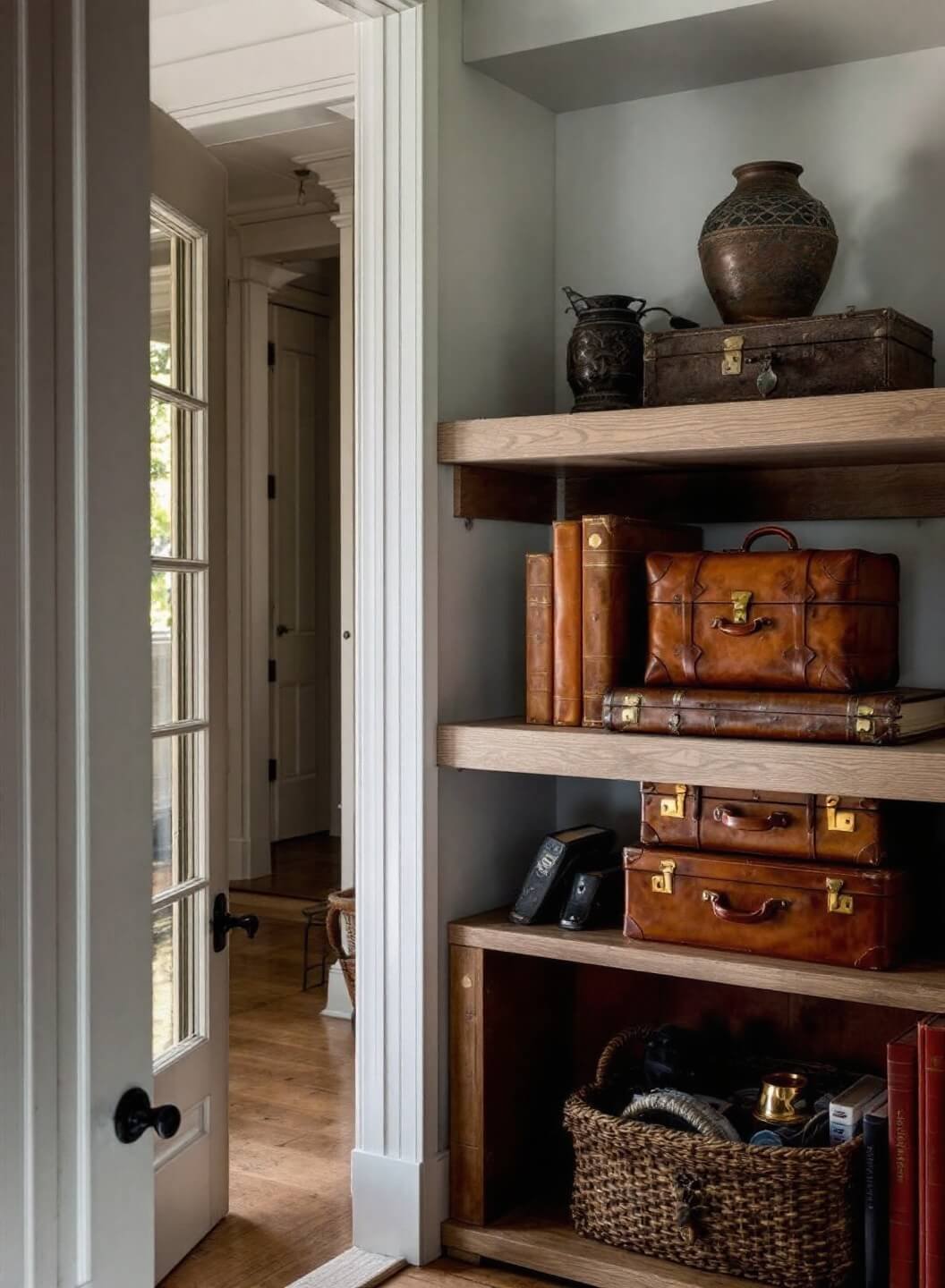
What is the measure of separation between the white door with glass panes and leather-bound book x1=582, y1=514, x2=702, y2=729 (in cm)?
73

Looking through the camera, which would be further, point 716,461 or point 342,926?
point 342,926

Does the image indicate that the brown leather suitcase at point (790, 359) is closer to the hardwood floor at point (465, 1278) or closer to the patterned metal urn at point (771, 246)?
the patterned metal urn at point (771, 246)

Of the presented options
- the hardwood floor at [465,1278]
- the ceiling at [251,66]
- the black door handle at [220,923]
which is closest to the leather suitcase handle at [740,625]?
the black door handle at [220,923]

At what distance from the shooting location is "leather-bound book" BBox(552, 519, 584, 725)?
2721 millimetres

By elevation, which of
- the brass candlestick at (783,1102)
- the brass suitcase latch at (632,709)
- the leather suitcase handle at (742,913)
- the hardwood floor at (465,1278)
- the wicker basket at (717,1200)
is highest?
the brass suitcase latch at (632,709)

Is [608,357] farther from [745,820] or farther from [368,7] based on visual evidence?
[745,820]

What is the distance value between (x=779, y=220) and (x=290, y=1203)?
2151mm

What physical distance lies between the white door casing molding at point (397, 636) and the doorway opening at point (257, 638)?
9.8 inches

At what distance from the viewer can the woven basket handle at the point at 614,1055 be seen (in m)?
2.75

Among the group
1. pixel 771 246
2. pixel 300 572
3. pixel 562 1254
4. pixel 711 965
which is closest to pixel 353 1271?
pixel 562 1254

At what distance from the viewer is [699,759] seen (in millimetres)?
2463

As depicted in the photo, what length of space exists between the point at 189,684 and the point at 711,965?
111 cm

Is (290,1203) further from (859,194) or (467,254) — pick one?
(859,194)

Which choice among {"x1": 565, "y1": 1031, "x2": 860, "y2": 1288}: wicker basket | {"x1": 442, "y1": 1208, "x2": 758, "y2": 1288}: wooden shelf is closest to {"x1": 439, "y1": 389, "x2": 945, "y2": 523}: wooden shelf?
{"x1": 565, "y1": 1031, "x2": 860, "y2": 1288}: wicker basket
